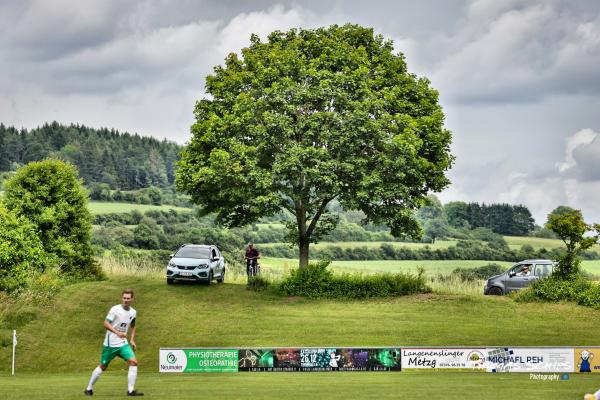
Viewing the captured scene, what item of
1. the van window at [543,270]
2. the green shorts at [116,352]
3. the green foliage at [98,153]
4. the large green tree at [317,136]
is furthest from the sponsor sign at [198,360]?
the green foliage at [98,153]

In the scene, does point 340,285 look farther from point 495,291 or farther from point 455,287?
point 495,291

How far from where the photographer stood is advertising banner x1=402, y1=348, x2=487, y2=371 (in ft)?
99.1

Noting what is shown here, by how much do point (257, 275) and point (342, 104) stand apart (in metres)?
10.2

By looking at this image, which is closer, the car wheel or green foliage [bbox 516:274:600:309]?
green foliage [bbox 516:274:600:309]

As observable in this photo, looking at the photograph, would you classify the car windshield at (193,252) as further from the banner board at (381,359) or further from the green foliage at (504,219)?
the green foliage at (504,219)

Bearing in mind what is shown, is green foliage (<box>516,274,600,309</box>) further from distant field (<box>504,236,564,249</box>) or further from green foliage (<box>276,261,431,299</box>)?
distant field (<box>504,236,564,249</box>)

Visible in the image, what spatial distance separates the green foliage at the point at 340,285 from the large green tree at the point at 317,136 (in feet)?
10.4

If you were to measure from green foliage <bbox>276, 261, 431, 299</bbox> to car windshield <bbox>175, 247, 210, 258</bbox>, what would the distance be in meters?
4.28

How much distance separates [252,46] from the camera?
5103 cm

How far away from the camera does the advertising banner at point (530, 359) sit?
2997 centimetres

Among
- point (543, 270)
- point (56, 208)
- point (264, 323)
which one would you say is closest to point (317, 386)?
point (264, 323)

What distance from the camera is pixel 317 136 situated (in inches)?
1805

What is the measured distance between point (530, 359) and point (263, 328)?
43.6ft

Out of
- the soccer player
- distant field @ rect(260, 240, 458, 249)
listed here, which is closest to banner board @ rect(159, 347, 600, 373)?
the soccer player
